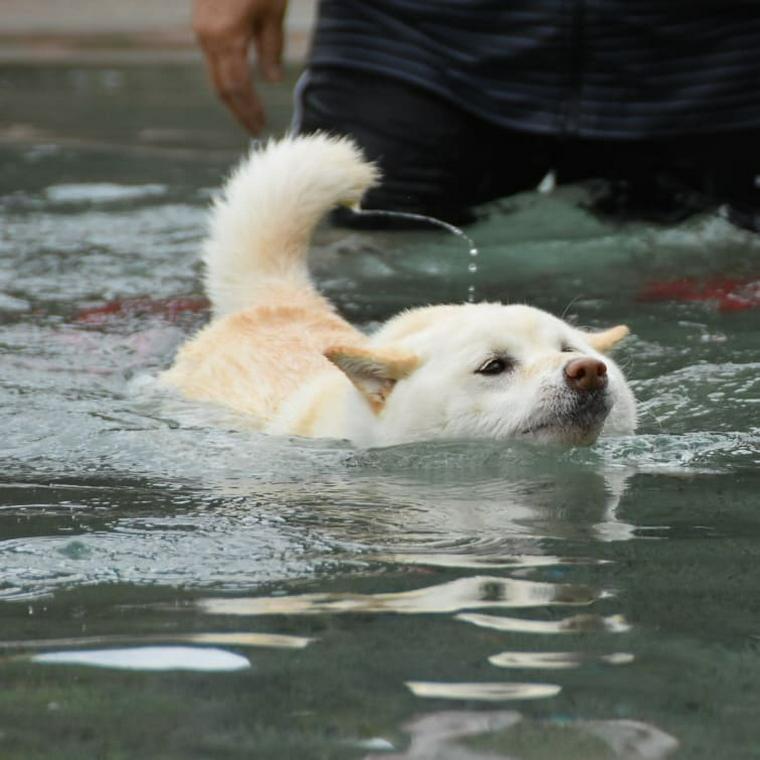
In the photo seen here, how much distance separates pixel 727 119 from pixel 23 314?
2452mm

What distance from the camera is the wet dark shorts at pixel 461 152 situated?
554 cm

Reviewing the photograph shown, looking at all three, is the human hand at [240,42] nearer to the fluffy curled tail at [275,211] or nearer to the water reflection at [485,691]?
the fluffy curled tail at [275,211]

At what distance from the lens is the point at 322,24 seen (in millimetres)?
5680

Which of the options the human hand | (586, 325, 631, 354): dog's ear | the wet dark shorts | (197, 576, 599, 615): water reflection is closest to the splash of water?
the wet dark shorts

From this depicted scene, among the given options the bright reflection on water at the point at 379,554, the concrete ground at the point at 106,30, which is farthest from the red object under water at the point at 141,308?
the concrete ground at the point at 106,30

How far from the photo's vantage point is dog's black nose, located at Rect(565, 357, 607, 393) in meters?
3.48

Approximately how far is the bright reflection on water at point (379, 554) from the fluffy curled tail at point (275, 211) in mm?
381

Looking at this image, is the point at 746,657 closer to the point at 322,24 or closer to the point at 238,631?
the point at 238,631

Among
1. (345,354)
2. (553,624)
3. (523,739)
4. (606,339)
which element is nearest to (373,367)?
(345,354)

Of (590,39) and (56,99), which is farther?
(56,99)

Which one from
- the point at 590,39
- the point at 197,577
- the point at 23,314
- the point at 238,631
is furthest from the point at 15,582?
the point at 590,39

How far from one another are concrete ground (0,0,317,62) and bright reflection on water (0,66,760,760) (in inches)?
304

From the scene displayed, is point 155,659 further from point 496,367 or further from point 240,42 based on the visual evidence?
point 240,42

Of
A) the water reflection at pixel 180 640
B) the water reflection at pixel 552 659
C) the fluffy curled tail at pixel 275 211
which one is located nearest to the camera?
the water reflection at pixel 552 659
